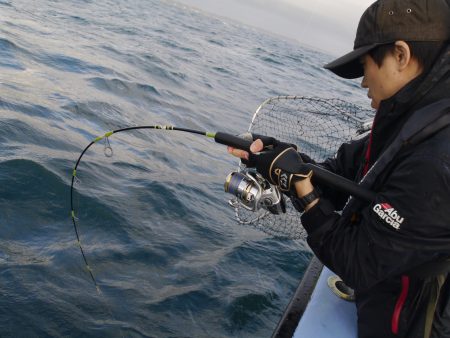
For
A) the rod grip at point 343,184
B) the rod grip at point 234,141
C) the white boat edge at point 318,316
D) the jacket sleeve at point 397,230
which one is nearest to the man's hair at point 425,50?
the jacket sleeve at point 397,230

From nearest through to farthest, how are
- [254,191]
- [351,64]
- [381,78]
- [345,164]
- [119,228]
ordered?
[381,78]
[351,64]
[254,191]
[345,164]
[119,228]

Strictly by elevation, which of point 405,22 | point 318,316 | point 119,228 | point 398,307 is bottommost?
point 119,228

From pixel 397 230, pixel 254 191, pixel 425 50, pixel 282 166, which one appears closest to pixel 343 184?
pixel 282 166

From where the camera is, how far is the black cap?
1.97 m

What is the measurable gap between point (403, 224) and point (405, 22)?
0.96m

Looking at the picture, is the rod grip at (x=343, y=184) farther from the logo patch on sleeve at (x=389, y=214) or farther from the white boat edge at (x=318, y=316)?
the white boat edge at (x=318, y=316)

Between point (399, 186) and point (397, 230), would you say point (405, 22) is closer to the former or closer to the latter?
point (399, 186)

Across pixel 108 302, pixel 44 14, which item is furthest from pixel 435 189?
pixel 44 14

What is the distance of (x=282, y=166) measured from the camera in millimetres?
2354

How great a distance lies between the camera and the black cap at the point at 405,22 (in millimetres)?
1972

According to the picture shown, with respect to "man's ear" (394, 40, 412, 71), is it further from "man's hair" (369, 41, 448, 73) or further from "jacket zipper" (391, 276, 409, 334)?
"jacket zipper" (391, 276, 409, 334)

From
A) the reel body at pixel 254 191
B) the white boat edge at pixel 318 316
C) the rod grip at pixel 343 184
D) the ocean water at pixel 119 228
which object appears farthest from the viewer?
the ocean water at pixel 119 228

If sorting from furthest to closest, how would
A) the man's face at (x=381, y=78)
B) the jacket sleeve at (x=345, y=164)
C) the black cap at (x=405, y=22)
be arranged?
1. the jacket sleeve at (x=345, y=164)
2. the man's face at (x=381, y=78)
3. the black cap at (x=405, y=22)

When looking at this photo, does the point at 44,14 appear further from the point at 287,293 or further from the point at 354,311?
the point at 354,311
